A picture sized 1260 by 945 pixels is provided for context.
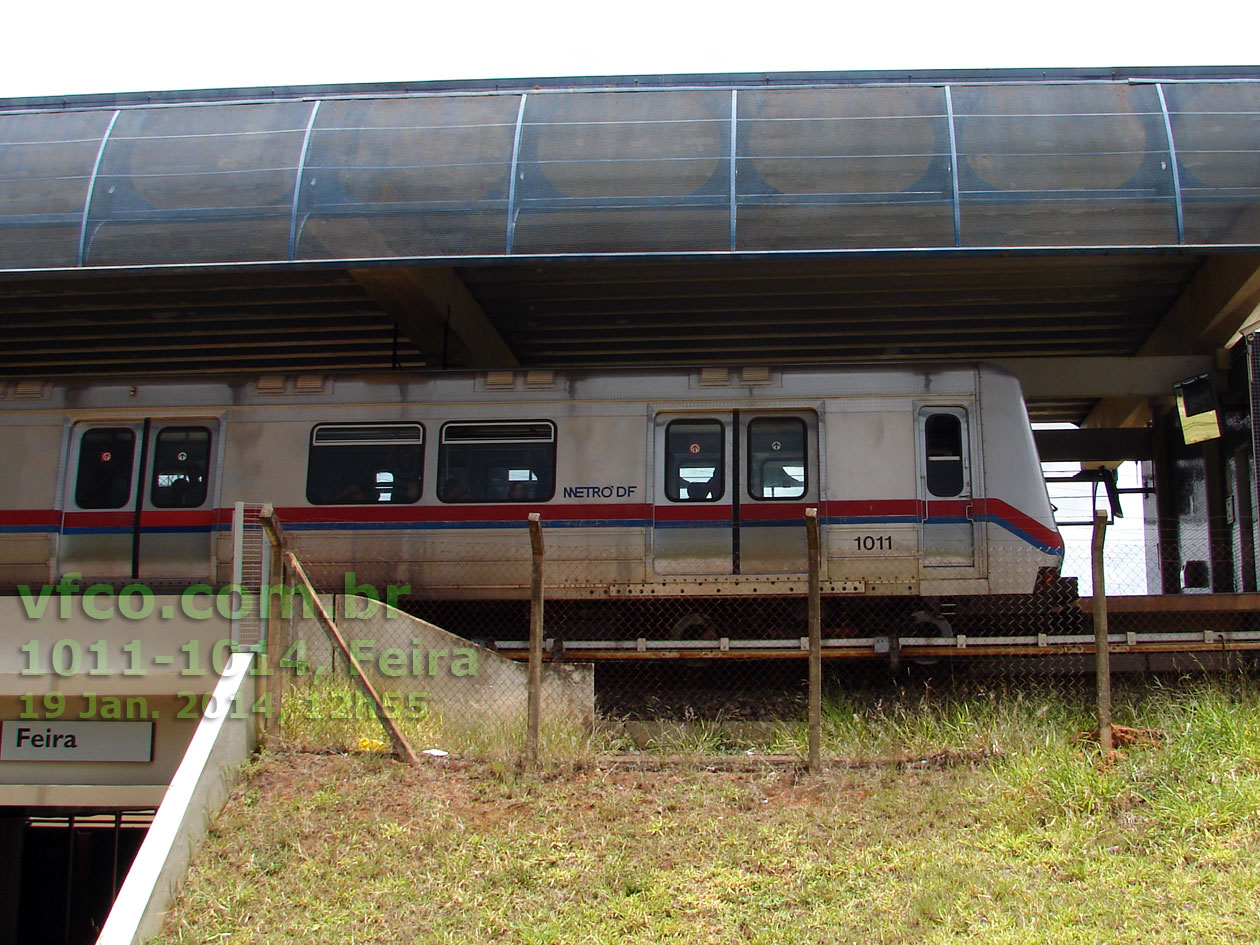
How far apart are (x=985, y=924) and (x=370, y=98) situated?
11.6 meters

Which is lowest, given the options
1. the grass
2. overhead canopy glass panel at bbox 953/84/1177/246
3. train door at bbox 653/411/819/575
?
the grass

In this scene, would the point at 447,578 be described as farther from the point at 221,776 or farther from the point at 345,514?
the point at 221,776

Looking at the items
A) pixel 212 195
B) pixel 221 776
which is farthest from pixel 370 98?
pixel 221 776

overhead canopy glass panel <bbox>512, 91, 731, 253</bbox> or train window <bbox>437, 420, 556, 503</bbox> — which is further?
overhead canopy glass panel <bbox>512, 91, 731, 253</bbox>

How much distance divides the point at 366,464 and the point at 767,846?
727 centimetres

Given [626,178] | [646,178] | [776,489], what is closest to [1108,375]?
[776,489]

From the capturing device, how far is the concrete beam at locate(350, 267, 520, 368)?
1373 cm

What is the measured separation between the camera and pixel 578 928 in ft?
18.8

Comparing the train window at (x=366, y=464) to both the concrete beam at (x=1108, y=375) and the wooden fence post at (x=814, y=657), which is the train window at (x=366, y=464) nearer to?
the wooden fence post at (x=814, y=657)

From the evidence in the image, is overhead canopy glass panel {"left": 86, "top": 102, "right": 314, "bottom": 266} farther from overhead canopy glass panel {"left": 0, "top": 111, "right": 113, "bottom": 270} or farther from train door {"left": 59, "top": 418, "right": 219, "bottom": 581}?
train door {"left": 59, "top": 418, "right": 219, "bottom": 581}

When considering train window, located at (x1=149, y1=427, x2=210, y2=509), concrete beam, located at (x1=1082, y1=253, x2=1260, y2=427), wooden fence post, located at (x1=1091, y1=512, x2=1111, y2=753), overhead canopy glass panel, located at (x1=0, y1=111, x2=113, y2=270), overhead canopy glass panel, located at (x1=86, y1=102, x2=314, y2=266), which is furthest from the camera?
concrete beam, located at (x1=1082, y1=253, x2=1260, y2=427)

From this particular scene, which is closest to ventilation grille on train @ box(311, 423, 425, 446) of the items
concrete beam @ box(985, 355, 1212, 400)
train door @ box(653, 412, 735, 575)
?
train door @ box(653, 412, 735, 575)

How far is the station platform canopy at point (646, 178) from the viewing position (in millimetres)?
12234

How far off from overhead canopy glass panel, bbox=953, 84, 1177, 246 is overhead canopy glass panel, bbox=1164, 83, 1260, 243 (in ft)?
0.71
